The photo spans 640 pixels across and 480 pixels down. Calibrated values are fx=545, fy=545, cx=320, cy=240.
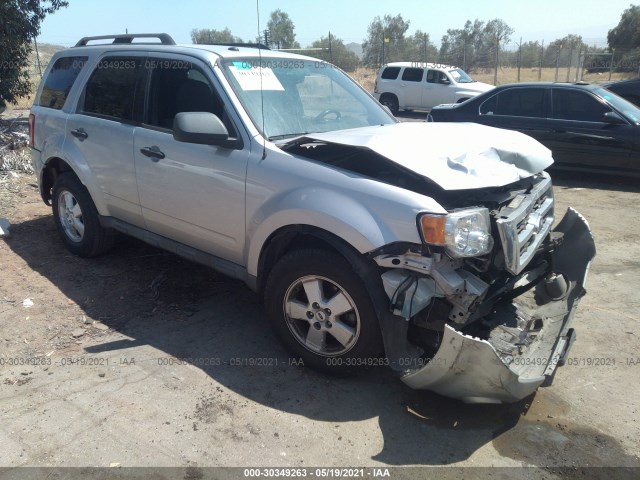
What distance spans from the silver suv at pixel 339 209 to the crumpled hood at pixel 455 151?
0.01 meters

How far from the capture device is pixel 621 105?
8805 millimetres

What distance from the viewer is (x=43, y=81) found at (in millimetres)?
5656

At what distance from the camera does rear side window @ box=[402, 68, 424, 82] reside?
19625 mm

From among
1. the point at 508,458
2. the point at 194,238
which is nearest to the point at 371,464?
the point at 508,458

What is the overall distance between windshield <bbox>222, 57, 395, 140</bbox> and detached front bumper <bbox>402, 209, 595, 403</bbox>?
1826mm

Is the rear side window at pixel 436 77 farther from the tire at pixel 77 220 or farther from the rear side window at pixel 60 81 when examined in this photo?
the tire at pixel 77 220

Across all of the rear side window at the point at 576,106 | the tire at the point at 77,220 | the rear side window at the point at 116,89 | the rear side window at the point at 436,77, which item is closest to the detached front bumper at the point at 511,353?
the rear side window at the point at 116,89

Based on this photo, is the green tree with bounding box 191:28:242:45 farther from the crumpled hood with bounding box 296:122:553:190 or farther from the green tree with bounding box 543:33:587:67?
the green tree with bounding box 543:33:587:67

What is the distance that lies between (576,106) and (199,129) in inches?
298

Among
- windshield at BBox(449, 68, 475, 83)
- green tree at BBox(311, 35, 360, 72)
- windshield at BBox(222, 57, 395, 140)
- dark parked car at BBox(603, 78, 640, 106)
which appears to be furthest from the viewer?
green tree at BBox(311, 35, 360, 72)

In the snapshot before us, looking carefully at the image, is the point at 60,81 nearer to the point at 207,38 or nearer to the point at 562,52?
the point at 207,38

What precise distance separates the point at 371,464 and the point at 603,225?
17.3 ft

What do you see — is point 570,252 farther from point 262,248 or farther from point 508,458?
point 262,248

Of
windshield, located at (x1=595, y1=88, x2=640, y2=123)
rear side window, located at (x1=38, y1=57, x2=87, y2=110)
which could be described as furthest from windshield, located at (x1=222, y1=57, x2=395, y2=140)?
windshield, located at (x1=595, y1=88, x2=640, y2=123)
